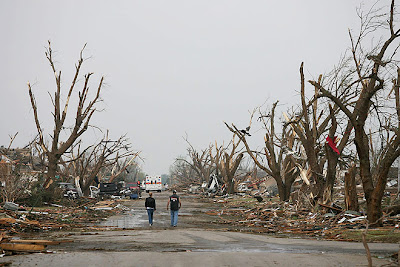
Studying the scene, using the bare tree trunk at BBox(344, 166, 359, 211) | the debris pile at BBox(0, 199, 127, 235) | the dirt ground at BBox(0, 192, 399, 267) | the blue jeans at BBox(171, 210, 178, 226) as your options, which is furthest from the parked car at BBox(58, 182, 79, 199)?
the bare tree trunk at BBox(344, 166, 359, 211)

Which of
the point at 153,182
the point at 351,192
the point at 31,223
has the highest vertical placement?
the point at 153,182

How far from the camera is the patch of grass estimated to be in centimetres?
1415

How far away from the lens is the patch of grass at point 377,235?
557 inches

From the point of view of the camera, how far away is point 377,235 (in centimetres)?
1498

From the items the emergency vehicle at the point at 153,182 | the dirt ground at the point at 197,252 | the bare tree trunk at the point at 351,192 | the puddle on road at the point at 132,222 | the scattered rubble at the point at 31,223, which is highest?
the emergency vehicle at the point at 153,182

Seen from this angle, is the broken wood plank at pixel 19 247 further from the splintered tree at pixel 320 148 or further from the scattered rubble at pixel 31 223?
the splintered tree at pixel 320 148

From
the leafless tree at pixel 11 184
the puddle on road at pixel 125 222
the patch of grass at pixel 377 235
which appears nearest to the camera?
the patch of grass at pixel 377 235

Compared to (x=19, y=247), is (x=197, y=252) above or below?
below

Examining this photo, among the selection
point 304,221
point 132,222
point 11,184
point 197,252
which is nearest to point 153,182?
point 11,184

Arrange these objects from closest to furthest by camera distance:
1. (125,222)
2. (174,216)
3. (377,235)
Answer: (377,235), (174,216), (125,222)

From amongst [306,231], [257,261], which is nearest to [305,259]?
[257,261]

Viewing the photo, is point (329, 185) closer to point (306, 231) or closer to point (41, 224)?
point (306, 231)

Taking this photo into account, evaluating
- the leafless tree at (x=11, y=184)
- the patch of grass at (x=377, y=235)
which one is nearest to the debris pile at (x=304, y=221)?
the patch of grass at (x=377, y=235)

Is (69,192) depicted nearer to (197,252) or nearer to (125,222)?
(125,222)
